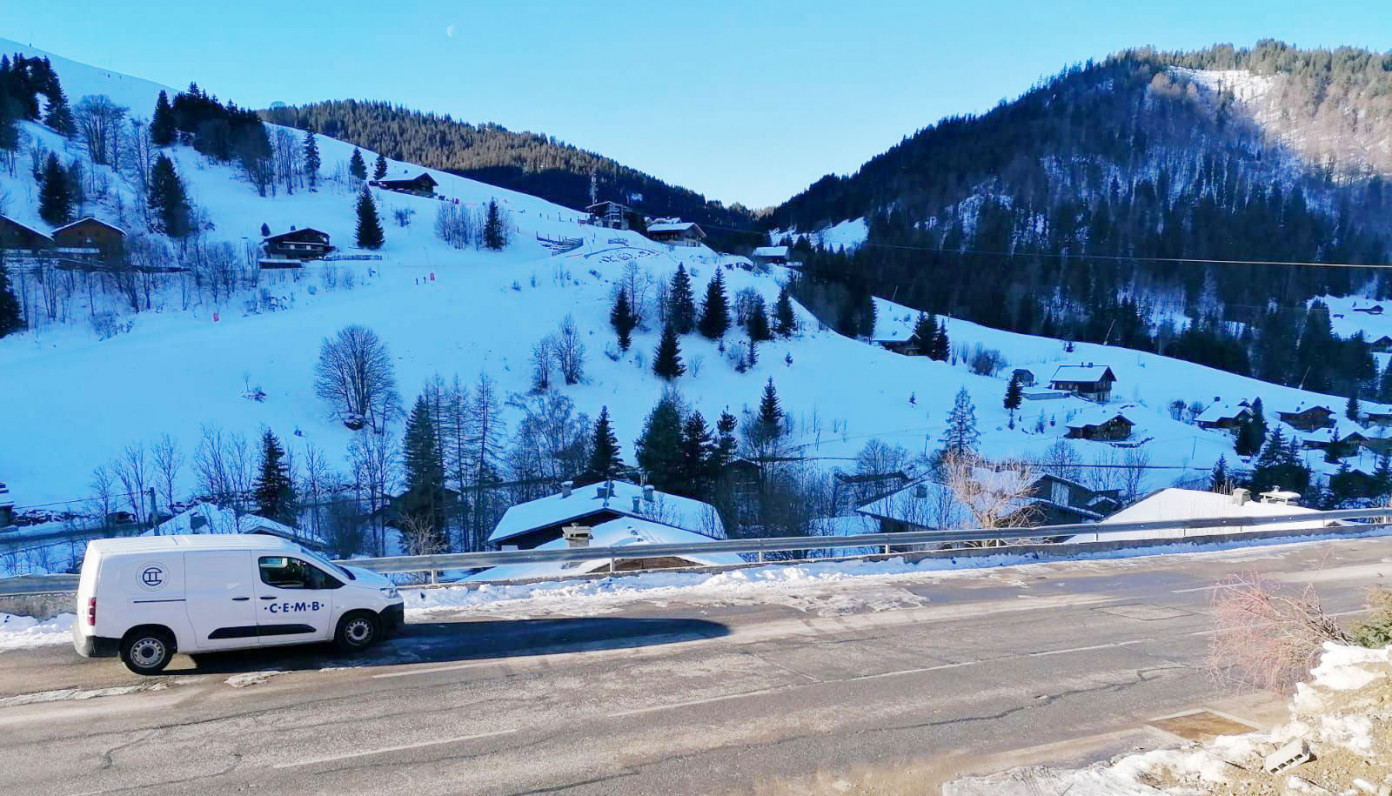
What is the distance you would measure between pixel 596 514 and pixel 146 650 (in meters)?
26.0

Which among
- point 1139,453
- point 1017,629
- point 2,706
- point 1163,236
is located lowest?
point 1139,453

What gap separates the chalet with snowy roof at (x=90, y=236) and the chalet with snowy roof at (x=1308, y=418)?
13708cm

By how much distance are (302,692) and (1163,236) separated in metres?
210

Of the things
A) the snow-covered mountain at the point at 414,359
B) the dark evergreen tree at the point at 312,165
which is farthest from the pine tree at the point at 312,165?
the snow-covered mountain at the point at 414,359

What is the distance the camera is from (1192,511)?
27.7 metres

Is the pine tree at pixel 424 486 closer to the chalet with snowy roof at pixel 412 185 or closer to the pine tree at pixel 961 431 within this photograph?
the pine tree at pixel 961 431

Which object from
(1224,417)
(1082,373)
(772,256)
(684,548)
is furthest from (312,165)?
(1224,417)

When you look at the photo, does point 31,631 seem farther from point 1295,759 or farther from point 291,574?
point 1295,759

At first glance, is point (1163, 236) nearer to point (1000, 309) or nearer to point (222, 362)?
point (1000, 309)

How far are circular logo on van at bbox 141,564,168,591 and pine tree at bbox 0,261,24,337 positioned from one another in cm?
7448

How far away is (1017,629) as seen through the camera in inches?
475

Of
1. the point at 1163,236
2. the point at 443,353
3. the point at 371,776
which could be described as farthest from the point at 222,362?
the point at 1163,236

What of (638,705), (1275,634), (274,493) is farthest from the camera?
(274,493)

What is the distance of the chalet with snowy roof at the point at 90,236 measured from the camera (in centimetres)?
7575
